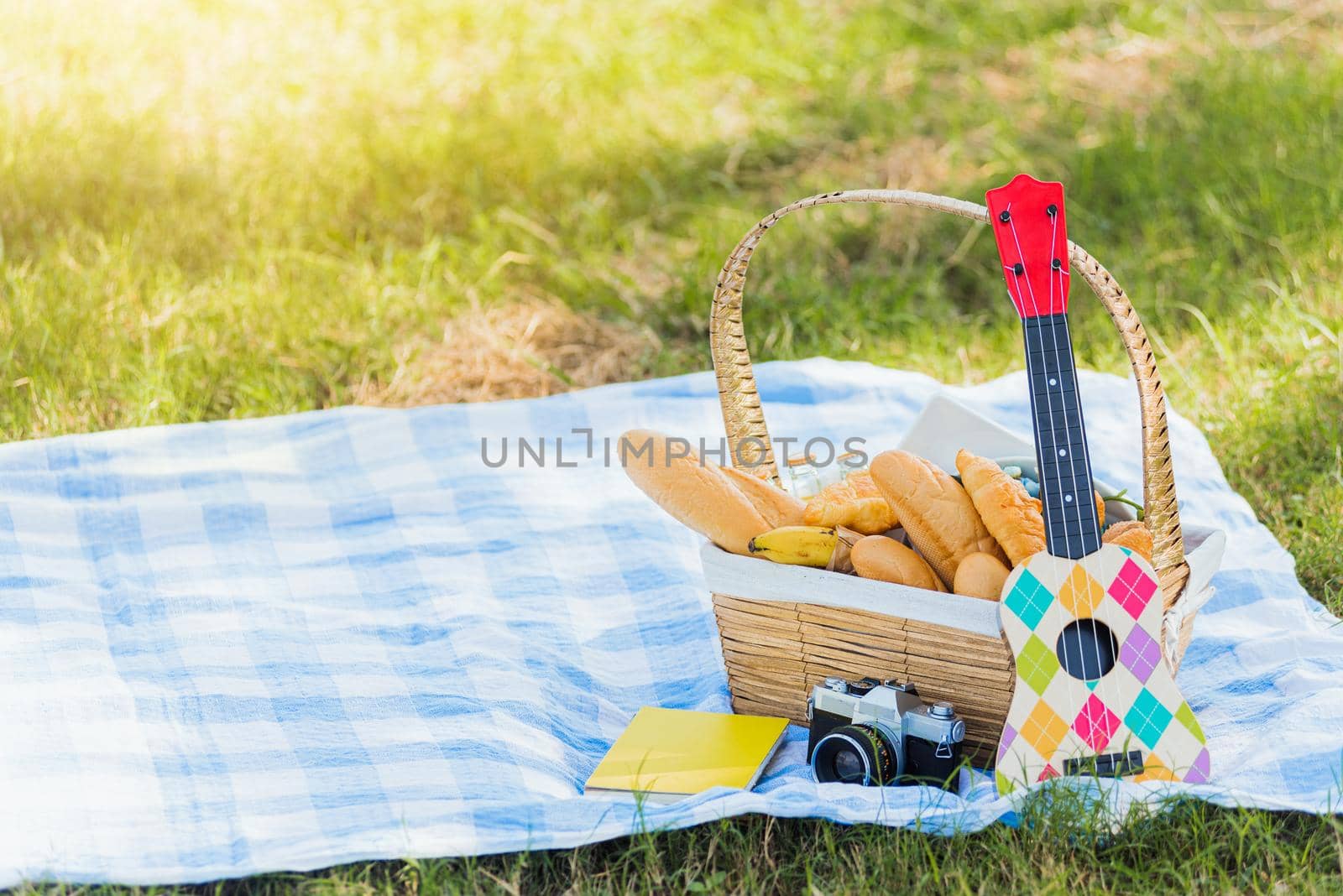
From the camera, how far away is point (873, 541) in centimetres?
187

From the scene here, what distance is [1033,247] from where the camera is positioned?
5.62 feet

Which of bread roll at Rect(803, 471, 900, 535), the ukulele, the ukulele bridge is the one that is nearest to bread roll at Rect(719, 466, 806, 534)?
bread roll at Rect(803, 471, 900, 535)

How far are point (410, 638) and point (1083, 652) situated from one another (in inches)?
43.0

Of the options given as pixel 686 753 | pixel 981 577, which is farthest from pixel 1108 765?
pixel 686 753

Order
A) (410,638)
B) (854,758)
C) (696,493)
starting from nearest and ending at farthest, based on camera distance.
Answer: (854,758), (696,493), (410,638)

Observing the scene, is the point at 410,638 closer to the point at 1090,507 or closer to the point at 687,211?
the point at 1090,507

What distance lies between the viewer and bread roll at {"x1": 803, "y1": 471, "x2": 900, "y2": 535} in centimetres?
196

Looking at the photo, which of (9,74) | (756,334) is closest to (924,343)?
(756,334)

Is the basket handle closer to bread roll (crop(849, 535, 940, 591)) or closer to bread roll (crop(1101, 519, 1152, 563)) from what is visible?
bread roll (crop(1101, 519, 1152, 563))

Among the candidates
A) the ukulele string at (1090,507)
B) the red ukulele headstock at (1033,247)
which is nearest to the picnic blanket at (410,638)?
the ukulele string at (1090,507)

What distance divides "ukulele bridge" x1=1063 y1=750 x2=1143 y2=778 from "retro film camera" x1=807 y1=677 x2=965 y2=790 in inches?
6.0

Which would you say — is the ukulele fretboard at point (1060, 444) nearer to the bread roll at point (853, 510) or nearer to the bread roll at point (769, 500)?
the bread roll at point (853, 510)

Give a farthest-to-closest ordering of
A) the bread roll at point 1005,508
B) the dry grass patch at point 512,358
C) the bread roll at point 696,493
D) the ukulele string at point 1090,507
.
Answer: the dry grass patch at point 512,358, the bread roll at point 696,493, the bread roll at point 1005,508, the ukulele string at point 1090,507

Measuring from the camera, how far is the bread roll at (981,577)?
5.87 feet
